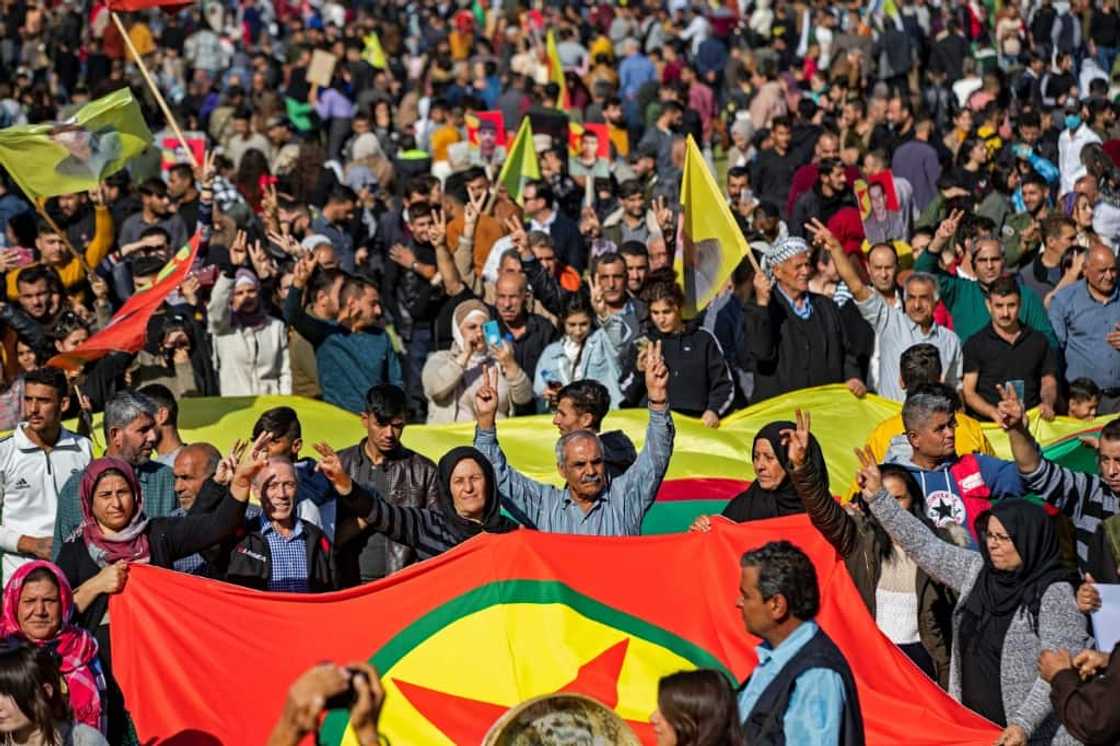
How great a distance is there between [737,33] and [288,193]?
1048 centimetres

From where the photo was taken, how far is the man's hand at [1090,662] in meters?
7.28

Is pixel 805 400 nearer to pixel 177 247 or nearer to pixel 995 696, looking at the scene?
pixel 995 696

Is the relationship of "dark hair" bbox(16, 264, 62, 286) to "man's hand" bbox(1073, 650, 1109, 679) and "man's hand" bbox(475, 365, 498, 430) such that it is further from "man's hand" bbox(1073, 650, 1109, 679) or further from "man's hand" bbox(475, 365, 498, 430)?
"man's hand" bbox(1073, 650, 1109, 679)

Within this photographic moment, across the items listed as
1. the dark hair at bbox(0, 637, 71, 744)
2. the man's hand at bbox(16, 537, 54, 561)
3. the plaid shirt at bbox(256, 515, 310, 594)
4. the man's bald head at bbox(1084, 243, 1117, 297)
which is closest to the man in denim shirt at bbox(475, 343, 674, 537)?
the plaid shirt at bbox(256, 515, 310, 594)

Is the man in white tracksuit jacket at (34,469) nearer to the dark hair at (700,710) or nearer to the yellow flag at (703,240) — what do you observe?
the yellow flag at (703,240)

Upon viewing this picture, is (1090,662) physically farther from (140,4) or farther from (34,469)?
(140,4)

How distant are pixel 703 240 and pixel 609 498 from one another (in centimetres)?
392

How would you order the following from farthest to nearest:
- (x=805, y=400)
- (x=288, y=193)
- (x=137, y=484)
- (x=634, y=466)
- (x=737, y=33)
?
(x=737, y=33) < (x=288, y=193) < (x=805, y=400) < (x=634, y=466) < (x=137, y=484)

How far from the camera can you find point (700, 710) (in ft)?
20.1

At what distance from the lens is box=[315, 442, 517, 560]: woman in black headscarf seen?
356 inches

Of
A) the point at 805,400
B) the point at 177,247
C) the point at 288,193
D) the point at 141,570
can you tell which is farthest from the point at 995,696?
the point at 288,193

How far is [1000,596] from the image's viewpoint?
8.12 m

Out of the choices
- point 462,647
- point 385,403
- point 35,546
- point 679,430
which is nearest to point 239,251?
point 679,430

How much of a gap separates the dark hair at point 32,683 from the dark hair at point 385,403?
2777mm
